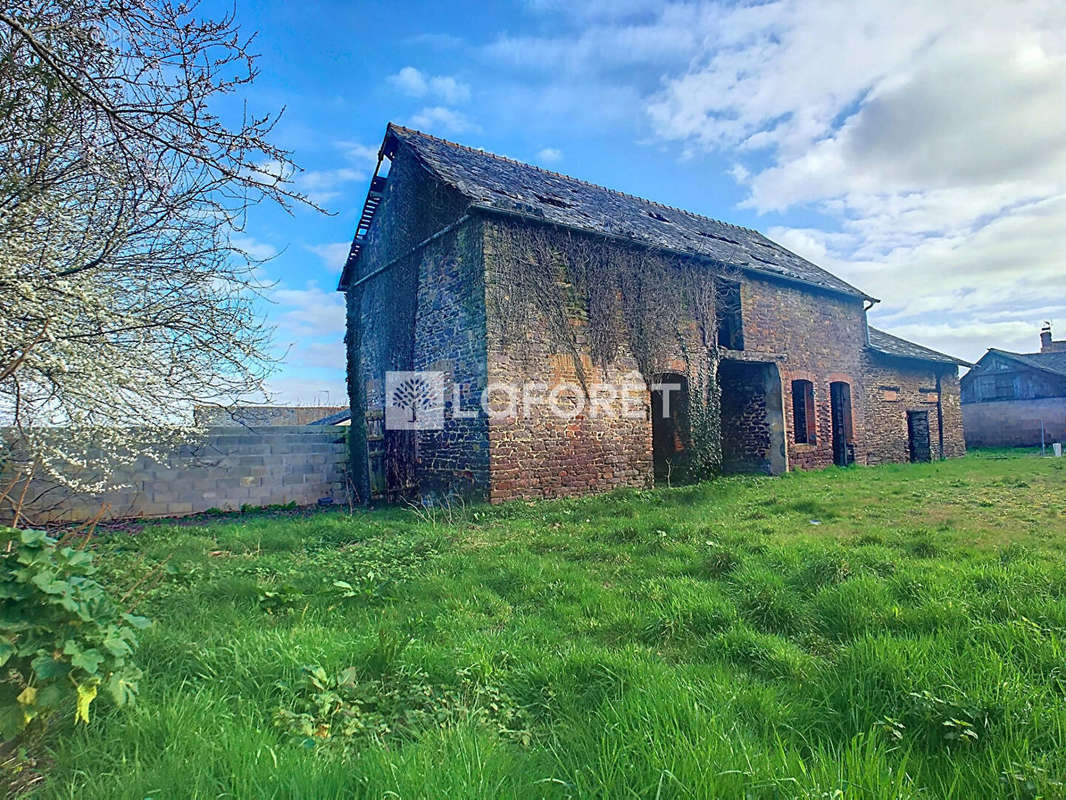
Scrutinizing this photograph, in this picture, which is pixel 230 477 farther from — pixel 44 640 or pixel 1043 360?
pixel 1043 360

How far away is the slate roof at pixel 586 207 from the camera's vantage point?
32.4 ft

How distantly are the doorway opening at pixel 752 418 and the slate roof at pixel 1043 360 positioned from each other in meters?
18.9

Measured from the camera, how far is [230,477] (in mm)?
10680

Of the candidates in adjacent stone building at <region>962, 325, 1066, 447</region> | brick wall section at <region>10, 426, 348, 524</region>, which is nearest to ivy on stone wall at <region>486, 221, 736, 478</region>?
brick wall section at <region>10, 426, 348, 524</region>

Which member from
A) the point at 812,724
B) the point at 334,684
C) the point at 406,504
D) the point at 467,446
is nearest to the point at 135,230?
the point at 334,684

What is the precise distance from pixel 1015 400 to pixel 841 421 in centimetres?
1565

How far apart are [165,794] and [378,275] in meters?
11.8

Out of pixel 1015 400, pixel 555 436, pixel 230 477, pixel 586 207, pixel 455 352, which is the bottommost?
pixel 230 477

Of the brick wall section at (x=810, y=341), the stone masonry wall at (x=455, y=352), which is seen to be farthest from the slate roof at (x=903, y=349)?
the stone masonry wall at (x=455, y=352)

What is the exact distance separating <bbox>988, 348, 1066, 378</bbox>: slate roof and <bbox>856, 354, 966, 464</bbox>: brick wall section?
769 centimetres

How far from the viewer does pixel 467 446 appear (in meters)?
9.23

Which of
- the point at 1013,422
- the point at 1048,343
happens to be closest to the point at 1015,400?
the point at 1013,422

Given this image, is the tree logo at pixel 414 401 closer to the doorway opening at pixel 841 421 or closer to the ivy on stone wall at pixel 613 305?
the ivy on stone wall at pixel 613 305

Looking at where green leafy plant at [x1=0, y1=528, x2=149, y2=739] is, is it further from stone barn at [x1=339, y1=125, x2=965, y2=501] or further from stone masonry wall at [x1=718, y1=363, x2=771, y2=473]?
stone masonry wall at [x1=718, y1=363, x2=771, y2=473]
